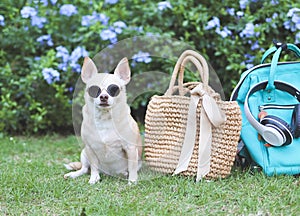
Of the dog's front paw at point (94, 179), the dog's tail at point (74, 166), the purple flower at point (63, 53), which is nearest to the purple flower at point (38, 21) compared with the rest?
the purple flower at point (63, 53)

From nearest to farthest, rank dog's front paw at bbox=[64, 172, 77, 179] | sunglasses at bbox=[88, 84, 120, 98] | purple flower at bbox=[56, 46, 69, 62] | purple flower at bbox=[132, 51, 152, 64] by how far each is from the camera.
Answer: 1. sunglasses at bbox=[88, 84, 120, 98]
2. dog's front paw at bbox=[64, 172, 77, 179]
3. purple flower at bbox=[132, 51, 152, 64]
4. purple flower at bbox=[56, 46, 69, 62]

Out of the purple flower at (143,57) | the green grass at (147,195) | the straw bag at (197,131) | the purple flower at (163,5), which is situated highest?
the purple flower at (163,5)

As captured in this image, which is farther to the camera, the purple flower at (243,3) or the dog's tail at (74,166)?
the purple flower at (243,3)

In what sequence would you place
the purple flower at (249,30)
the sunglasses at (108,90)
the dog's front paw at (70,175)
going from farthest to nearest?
the purple flower at (249,30)
the dog's front paw at (70,175)
the sunglasses at (108,90)

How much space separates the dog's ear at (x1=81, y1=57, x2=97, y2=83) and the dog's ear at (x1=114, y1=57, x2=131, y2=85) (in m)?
0.14

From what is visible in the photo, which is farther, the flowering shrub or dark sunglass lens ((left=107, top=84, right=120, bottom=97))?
the flowering shrub

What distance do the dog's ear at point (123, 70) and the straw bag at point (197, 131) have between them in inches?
10.0

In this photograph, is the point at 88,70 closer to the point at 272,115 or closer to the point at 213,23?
the point at 272,115

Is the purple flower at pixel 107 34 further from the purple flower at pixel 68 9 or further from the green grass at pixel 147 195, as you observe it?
the green grass at pixel 147 195

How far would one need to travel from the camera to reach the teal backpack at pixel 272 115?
2895mm

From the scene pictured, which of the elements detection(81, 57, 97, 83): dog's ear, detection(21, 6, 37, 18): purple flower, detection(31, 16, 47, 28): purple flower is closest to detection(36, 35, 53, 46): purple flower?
detection(31, 16, 47, 28): purple flower

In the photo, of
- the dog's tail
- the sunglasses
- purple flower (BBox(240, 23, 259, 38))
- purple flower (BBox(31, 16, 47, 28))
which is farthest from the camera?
purple flower (BBox(31, 16, 47, 28))

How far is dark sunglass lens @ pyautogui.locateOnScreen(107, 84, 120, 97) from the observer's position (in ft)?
9.38

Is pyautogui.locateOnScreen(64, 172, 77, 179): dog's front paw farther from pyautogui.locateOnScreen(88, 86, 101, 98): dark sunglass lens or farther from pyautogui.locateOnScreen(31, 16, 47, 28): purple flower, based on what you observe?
pyautogui.locateOnScreen(31, 16, 47, 28): purple flower
